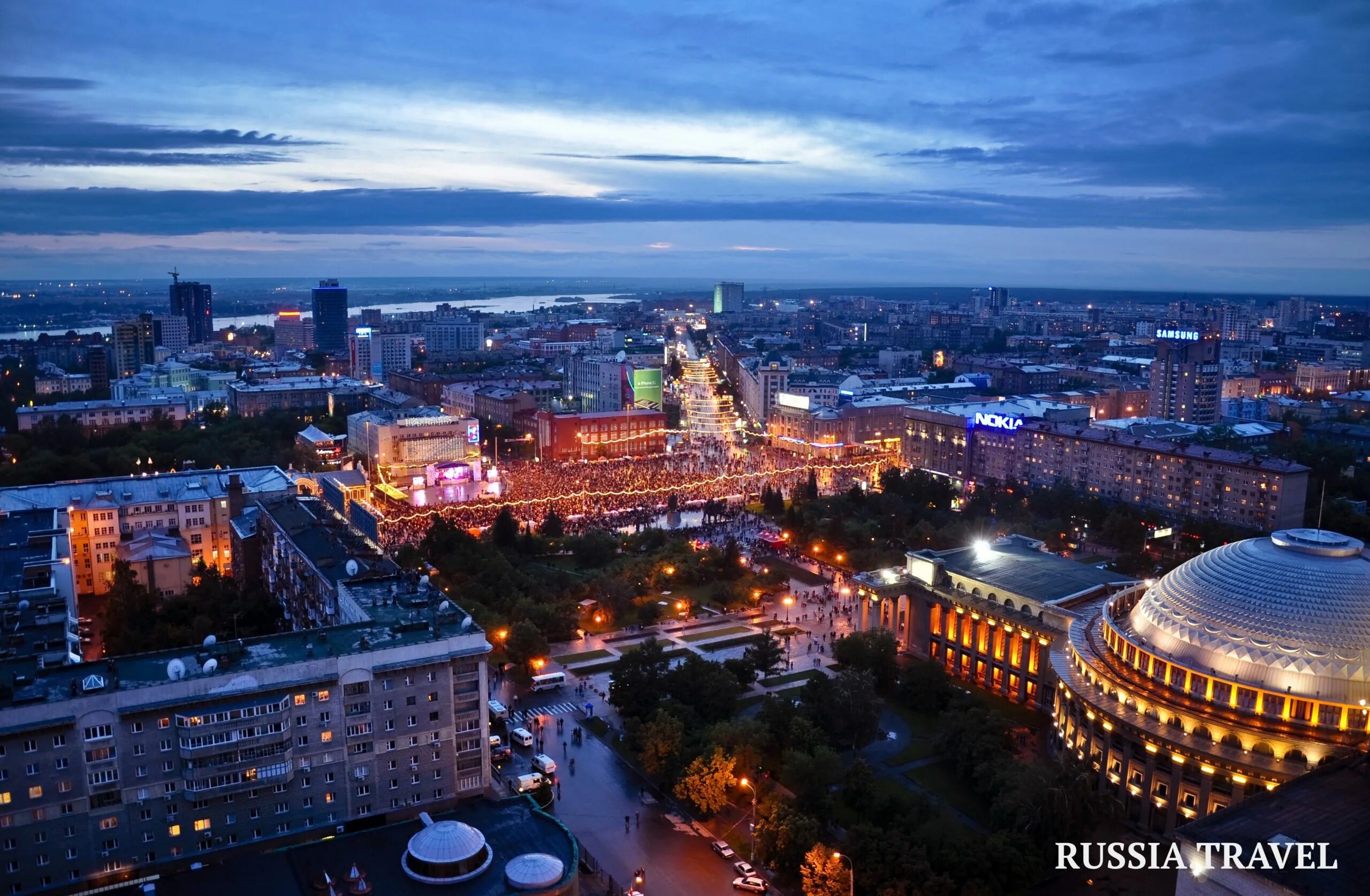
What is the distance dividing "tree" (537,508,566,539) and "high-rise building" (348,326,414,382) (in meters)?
111

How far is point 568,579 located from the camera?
55.6 meters

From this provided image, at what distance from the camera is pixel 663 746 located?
34781 mm

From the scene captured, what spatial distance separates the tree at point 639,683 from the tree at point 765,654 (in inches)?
177

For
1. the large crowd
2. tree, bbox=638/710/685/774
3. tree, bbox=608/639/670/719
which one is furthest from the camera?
the large crowd

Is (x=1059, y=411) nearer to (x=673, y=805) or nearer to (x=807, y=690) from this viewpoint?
(x=807, y=690)

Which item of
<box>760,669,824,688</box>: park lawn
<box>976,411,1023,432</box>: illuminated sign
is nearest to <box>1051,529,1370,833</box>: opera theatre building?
<box>760,669,824,688</box>: park lawn

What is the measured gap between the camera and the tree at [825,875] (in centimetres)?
2708

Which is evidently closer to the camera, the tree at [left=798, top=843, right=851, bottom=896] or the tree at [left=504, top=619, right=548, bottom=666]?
the tree at [left=798, top=843, right=851, bottom=896]

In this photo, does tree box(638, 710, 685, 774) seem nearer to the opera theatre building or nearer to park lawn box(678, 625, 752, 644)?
park lawn box(678, 625, 752, 644)

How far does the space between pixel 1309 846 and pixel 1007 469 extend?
71.3m

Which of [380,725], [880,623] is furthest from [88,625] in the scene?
[880,623]

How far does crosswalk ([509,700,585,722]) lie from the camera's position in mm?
40844

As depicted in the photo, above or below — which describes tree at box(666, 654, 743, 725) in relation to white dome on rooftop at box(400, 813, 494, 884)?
below

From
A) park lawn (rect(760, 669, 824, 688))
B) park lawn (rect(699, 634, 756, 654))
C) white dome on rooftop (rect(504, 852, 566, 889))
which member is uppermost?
white dome on rooftop (rect(504, 852, 566, 889))
